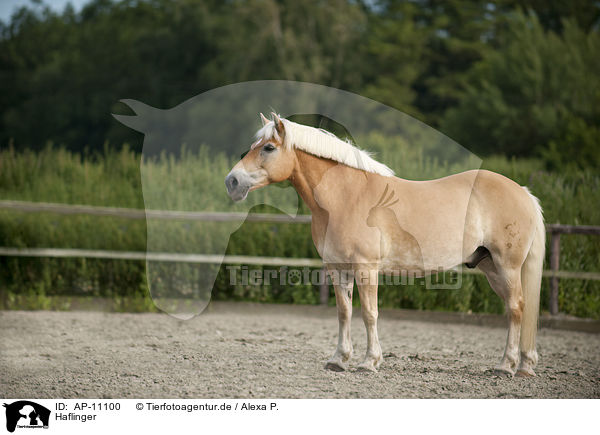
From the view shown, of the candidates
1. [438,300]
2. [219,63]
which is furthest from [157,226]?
[219,63]

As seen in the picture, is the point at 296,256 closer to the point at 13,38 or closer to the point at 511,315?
the point at 511,315

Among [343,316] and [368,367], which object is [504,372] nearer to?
[368,367]

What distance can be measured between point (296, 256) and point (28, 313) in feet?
A: 11.2

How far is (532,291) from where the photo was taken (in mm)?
4430

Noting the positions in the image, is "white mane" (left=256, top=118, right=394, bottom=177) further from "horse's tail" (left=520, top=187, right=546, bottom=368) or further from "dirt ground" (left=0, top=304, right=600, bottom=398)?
"dirt ground" (left=0, top=304, right=600, bottom=398)

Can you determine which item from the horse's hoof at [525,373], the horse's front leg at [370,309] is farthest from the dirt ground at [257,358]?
the horse's front leg at [370,309]

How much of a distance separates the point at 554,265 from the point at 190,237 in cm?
460

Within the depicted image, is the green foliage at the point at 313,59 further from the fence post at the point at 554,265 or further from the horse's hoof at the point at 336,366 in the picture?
the horse's hoof at the point at 336,366

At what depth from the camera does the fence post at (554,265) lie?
718 centimetres

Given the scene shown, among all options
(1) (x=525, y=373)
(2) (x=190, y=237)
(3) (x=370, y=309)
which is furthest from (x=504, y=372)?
(2) (x=190, y=237)

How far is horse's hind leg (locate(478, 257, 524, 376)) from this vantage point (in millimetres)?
4340
